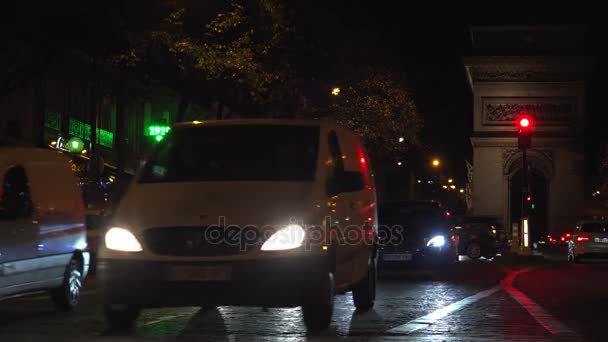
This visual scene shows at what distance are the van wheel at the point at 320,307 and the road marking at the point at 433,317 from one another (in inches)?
28.3

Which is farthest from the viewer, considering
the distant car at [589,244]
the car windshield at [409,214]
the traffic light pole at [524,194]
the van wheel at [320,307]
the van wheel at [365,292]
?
the distant car at [589,244]

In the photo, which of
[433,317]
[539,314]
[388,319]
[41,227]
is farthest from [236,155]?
[539,314]

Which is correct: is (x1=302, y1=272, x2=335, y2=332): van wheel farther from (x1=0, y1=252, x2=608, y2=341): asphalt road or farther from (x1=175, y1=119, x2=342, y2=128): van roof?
(x1=175, y1=119, x2=342, y2=128): van roof

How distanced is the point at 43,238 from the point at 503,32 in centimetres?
4889

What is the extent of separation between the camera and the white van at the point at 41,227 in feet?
40.4

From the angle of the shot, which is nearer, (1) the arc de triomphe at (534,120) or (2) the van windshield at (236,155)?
(2) the van windshield at (236,155)

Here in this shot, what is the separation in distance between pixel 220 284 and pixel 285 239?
0.68 metres

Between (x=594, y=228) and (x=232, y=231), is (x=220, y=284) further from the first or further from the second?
(x=594, y=228)

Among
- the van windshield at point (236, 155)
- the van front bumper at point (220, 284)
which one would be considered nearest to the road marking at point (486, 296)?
the van front bumper at point (220, 284)

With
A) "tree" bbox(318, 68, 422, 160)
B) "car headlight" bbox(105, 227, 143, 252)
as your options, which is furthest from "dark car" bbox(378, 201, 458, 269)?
"tree" bbox(318, 68, 422, 160)

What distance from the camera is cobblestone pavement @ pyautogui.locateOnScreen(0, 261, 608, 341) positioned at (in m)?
10.9

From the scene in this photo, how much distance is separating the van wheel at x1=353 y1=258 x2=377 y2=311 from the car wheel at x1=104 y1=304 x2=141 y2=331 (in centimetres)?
316

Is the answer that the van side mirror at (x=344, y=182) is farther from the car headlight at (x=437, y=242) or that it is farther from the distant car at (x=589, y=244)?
the distant car at (x=589, y=244)

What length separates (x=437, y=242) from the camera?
24.0 metres
